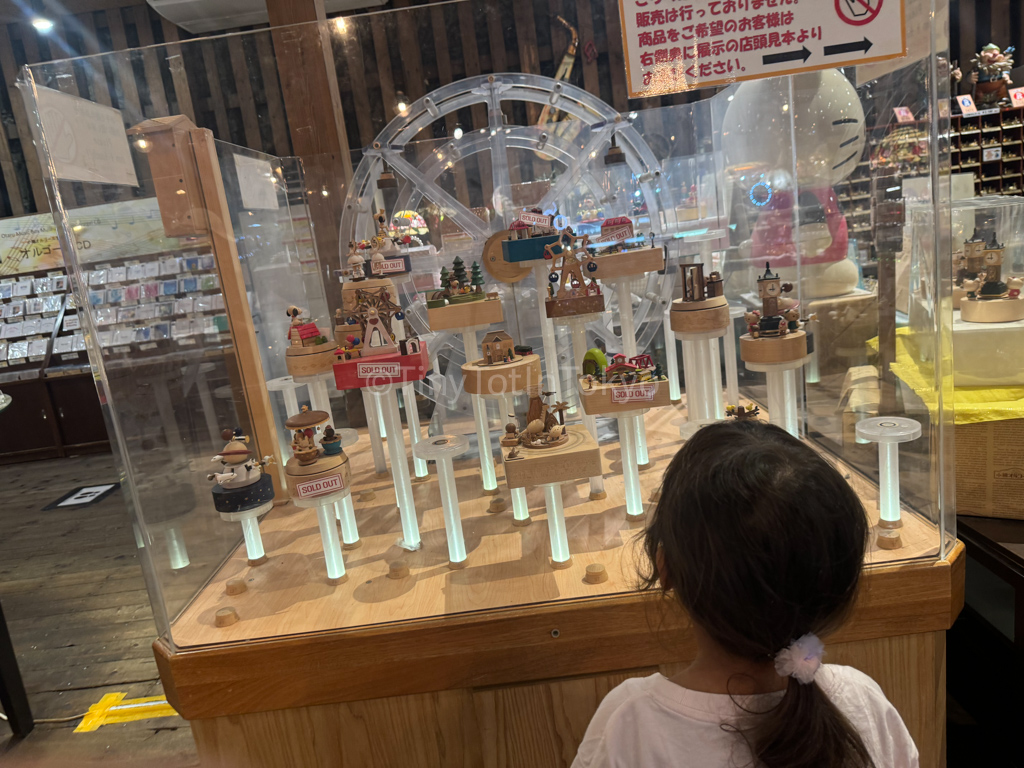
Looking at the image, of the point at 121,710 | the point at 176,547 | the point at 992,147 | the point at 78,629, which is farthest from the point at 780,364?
the point at 992,147

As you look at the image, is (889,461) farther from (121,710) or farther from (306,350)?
(121,710)

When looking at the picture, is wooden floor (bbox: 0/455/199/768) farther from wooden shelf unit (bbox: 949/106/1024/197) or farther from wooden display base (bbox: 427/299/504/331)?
wooden shelf unit (bbox: 949/106/1024/197)

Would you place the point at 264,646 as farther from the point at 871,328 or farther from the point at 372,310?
the point at 871,328

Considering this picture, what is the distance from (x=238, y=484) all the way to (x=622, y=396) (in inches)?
34.0

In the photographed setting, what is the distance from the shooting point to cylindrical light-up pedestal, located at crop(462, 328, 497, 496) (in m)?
1.79

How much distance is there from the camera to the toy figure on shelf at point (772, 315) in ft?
5.46

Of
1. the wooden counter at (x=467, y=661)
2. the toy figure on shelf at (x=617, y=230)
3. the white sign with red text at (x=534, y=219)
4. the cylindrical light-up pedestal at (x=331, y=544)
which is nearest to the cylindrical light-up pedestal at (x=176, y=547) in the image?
the wooden counter at (x=467, y=661)

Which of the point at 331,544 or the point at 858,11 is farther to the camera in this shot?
the point at 331,544

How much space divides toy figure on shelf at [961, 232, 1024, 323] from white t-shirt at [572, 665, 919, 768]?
1.41 meters

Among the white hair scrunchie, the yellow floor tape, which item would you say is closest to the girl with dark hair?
the white hair scrunchie

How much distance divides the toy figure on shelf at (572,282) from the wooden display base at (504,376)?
0.54ft

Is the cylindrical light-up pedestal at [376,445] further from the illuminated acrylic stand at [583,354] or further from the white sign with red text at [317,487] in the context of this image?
the illuminated acrylic stand at [583,354]

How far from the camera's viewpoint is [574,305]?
5.55ft

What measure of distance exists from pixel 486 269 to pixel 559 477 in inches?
25.6
